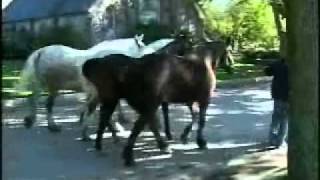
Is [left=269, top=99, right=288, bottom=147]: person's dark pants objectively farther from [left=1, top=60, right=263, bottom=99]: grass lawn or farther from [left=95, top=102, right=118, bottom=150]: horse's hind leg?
[left=1, top=60, right=263, bottom=99]: grass lawn

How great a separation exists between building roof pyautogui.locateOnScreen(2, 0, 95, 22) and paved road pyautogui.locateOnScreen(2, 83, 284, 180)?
78.3ft

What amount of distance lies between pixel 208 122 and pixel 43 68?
3364mm

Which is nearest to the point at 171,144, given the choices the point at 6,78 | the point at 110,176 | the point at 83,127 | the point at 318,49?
the point at 83,127

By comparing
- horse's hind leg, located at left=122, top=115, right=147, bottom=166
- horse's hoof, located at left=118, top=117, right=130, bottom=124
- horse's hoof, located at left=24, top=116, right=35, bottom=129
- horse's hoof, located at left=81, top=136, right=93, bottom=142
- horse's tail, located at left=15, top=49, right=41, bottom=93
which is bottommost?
horse's hoof, located at left=118, top=117, right=130, bottom=124

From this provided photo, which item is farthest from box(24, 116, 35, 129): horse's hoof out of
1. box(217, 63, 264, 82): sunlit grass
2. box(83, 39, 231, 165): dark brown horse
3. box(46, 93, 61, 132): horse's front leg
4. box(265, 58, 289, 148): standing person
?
box(217, 63, 264, 82): sunlit grass

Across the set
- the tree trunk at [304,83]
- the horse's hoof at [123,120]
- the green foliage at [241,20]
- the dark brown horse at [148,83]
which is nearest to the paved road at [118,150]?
the horse's hoof at [123,120]

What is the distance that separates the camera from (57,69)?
13.4 metres

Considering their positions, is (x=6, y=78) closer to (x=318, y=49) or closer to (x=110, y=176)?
(x=110, y=176)

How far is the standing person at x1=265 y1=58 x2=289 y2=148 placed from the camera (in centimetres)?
1057

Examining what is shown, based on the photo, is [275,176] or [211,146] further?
[211,146]

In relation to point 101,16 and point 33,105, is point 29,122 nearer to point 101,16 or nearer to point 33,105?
point 33,105

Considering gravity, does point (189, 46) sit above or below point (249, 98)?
above

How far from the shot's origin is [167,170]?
9.85 meters

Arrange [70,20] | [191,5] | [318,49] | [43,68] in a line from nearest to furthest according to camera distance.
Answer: [318,49] < [43,68] < [191,5] < [70,20]
